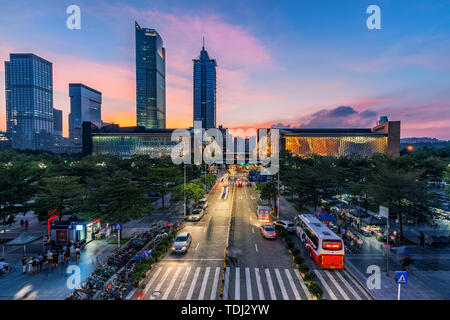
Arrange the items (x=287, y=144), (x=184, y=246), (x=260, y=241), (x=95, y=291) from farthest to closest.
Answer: (x=287, y=144) → (x=260, y=241) → (x=184, y=246) → (x=95, y=291)

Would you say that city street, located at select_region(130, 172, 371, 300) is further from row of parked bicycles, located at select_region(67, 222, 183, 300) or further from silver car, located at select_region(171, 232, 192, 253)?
row of parked bicycles, located at select_region(67, 222, 183, 300)

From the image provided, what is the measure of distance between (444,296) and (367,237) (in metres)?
12.8

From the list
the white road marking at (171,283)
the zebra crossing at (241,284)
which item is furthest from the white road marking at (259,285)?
the white road marking at (171,283)

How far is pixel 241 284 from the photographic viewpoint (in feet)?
58.8

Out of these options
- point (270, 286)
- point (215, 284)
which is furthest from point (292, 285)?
point (215, 284)

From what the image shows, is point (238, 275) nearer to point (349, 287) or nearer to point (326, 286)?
point (326, 286)

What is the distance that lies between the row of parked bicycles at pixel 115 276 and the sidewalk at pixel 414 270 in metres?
18.5

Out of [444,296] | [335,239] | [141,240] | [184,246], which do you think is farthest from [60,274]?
[444,296]

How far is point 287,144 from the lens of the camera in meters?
165

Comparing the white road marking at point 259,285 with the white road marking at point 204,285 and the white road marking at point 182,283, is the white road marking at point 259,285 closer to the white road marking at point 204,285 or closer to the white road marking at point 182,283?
the white road marking at point 204,285

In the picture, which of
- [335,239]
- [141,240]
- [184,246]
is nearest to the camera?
[335,239]

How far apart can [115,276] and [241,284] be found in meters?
9.98
